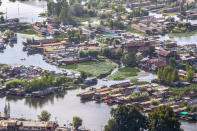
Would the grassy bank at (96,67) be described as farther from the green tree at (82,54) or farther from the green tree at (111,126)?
the green tree at (111,126)

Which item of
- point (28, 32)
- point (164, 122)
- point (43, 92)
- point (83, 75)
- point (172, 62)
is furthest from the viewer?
point (28, 32)

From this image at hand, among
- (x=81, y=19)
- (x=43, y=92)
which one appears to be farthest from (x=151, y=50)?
(x=81, y=19)

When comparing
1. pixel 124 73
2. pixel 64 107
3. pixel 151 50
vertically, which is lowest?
pixel 64 107

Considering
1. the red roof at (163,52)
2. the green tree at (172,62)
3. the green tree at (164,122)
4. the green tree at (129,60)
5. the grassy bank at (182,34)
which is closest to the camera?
the green tree at (164,122)

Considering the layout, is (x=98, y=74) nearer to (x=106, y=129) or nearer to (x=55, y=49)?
(x=55, y=49)

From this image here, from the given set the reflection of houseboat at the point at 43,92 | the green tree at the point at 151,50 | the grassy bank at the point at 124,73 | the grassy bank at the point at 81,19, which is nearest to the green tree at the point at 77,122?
the reflection of houseboat at the point at 43,92

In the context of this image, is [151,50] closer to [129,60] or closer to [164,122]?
[129,60]
